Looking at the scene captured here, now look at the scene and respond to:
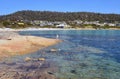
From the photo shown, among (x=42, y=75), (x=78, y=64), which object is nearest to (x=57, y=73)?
(x=42, y=75)

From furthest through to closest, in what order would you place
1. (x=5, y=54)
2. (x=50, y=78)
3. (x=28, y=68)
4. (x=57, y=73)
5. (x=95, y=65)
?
(x=5, y=54), (x=95, y=65), (x=28, y=68), (x=57, y=73), (x=50, y=78)

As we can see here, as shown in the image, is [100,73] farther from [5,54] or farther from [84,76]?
[5,54]

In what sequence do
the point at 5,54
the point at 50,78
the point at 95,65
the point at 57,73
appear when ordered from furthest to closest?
1. the point at 5,54
2. the point at 95,65
3. the point at 57,73
4. the point at 50,78

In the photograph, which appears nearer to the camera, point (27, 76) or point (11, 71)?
point (27, 76)

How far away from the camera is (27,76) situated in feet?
73.2

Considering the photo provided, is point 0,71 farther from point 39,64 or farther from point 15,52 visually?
point 15,52

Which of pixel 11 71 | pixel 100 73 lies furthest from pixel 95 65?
pixel 11 71

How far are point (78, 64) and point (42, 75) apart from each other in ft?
22.0

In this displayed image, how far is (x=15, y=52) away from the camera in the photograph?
124ft

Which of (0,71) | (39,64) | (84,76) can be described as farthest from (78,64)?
(0,71)

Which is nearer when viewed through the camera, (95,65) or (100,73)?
(100,73)

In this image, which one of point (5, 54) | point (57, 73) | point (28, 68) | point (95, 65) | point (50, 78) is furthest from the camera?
point (5, 54)

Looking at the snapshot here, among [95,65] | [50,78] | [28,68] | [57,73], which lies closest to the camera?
[50,78]

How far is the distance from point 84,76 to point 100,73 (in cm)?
206
